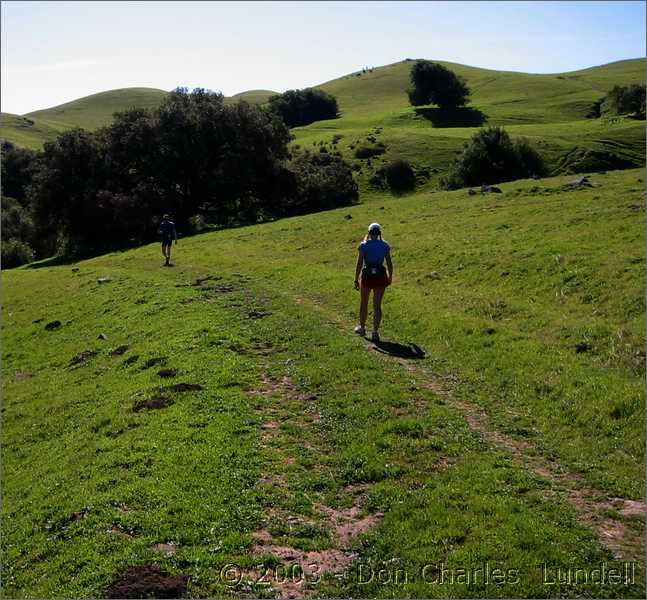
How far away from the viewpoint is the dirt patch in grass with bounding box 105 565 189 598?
341 inches

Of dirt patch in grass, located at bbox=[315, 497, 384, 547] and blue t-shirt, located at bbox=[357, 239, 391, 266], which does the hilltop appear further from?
dirt patch in grass, located at bbox=[315, 497, 384, 547]

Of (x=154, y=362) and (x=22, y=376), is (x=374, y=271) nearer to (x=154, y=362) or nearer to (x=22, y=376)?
(x=154, y=362)

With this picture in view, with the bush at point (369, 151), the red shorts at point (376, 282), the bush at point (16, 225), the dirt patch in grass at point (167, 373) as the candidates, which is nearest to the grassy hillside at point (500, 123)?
the bush at point (369, 151)

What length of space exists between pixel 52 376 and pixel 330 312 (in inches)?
449

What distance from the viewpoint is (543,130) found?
104 meters

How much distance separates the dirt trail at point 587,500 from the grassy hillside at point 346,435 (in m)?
0.05

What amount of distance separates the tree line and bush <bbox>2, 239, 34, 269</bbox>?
0.17 m

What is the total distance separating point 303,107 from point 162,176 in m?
102

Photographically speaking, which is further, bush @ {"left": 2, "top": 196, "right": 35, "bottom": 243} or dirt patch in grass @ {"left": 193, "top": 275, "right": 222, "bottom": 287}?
bush @ {"left": 2, "top": 196, "right": 35, "bottom": 243}

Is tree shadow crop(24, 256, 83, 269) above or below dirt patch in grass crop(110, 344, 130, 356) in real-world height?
above

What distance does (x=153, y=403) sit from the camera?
17031 millimetres

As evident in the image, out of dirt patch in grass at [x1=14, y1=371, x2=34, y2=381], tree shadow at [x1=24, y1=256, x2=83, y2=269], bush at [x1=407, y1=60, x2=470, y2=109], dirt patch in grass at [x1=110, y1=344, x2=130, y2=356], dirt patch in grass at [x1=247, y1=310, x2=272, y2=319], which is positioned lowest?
dirt patch in grass at [x1=14, y1=371, x2=34, y2=381]

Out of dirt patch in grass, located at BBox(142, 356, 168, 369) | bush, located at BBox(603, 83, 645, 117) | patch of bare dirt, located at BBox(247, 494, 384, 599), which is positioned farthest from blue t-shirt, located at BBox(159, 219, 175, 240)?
bush, located at BBox(603, 83, 645, 117)

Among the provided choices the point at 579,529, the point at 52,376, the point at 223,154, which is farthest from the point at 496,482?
the point at 223,154
